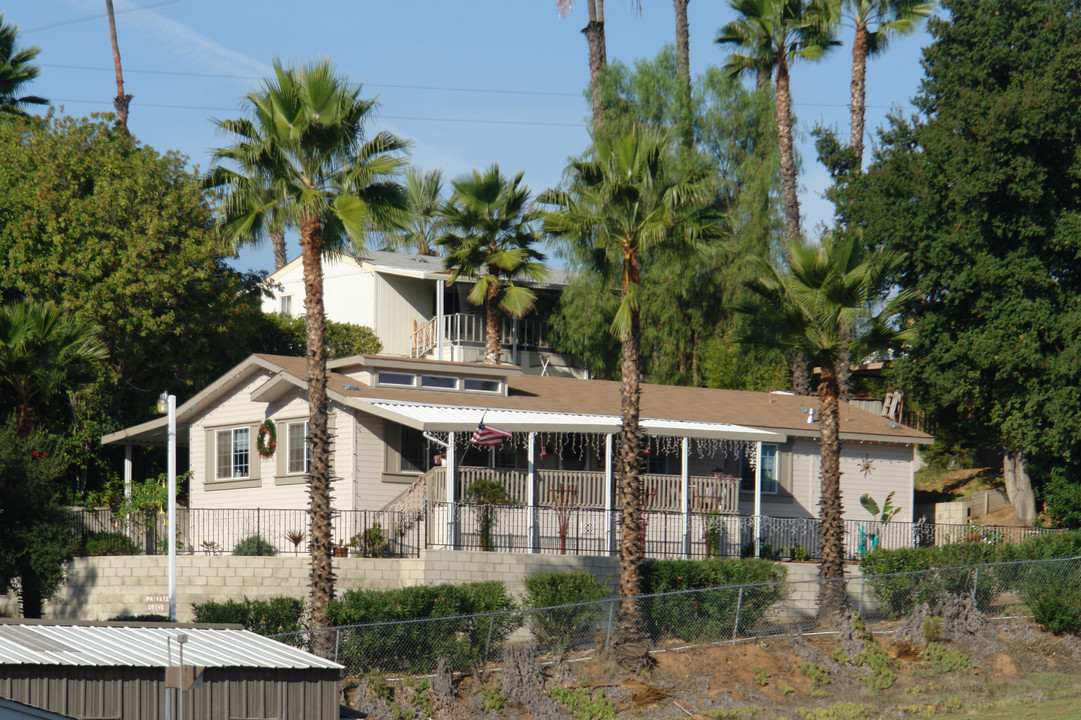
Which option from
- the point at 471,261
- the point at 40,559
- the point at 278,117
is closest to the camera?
the point at 278,117

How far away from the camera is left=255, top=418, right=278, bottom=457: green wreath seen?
95.0ft

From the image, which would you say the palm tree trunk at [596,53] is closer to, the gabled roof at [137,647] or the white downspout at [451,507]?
the white downspout at [451,507]

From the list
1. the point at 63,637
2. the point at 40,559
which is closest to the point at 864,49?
the point at 40,559

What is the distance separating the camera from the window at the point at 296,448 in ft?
92.9

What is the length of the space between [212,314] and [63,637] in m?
17.9

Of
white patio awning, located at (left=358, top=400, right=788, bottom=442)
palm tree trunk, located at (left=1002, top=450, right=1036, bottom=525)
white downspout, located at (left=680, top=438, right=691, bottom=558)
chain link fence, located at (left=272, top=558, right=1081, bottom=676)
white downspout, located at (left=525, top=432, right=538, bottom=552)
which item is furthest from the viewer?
palm tree trunk, located at (left=1002, top=450, right=1036, bottom=525)

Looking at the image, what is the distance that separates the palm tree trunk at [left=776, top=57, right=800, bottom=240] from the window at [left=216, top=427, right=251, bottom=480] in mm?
18582

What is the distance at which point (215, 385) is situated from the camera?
97.9 ft

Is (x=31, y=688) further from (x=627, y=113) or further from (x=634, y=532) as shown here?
(x=627, y=113)

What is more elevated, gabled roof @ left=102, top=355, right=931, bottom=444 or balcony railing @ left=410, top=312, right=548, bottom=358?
balcony railing @ left=410, top=312, right=548, bottom=358

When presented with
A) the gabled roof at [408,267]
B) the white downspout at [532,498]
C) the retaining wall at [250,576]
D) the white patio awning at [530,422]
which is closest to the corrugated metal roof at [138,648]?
the retaining wall at [250,576]

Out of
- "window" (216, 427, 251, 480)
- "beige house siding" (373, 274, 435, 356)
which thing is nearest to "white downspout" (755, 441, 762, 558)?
"window" (216, 427, 251, 480)

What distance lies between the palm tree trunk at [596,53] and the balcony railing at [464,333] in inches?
307

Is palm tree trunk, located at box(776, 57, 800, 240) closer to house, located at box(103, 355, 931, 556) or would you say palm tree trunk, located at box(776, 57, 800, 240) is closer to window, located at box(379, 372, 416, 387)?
house, located at box(103, 355, 931, 556)
